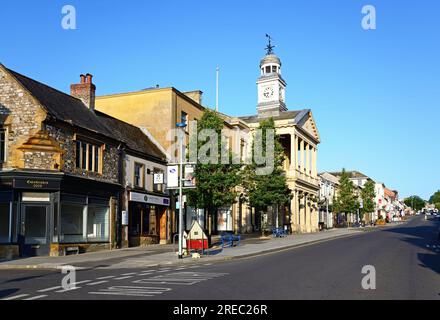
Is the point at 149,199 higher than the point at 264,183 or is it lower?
lower

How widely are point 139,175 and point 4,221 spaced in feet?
34.5

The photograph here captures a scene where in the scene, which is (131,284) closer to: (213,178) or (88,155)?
(88,155)

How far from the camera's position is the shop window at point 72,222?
25984 mm

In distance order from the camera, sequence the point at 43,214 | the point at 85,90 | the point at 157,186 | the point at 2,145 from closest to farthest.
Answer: the point at 43,214
the point at 2,145
the point at 85,90
the point at 157,186

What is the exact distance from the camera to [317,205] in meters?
69.1

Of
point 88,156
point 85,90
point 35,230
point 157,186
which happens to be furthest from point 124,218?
point 85,90

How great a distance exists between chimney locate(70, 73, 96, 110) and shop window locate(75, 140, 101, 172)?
4546 mm

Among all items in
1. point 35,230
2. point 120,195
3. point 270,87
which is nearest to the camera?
point 35,230

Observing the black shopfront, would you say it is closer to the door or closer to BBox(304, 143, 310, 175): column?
the door

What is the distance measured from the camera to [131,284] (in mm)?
13859

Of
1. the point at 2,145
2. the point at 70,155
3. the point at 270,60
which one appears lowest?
the point at 70,155
